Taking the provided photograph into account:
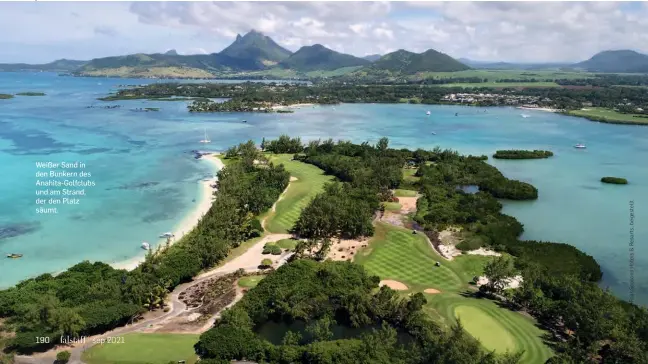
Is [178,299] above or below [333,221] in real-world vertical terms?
below

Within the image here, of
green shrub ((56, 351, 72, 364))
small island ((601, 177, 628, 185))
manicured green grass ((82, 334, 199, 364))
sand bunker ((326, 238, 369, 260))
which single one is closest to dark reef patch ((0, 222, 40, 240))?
green shrub ((56, 351, 72, 364))

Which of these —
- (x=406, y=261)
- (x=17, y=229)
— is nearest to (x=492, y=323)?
(x=406, y=261)

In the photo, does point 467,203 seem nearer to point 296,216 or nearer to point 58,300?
point 296,216

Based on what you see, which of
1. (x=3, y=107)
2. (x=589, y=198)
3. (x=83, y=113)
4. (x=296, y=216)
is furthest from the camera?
(x=3, y=107)

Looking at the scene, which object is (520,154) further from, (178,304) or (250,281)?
(178,304)

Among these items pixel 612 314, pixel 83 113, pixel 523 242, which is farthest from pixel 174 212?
pixel 83 113

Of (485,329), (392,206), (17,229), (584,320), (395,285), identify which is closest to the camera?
(584,320)
